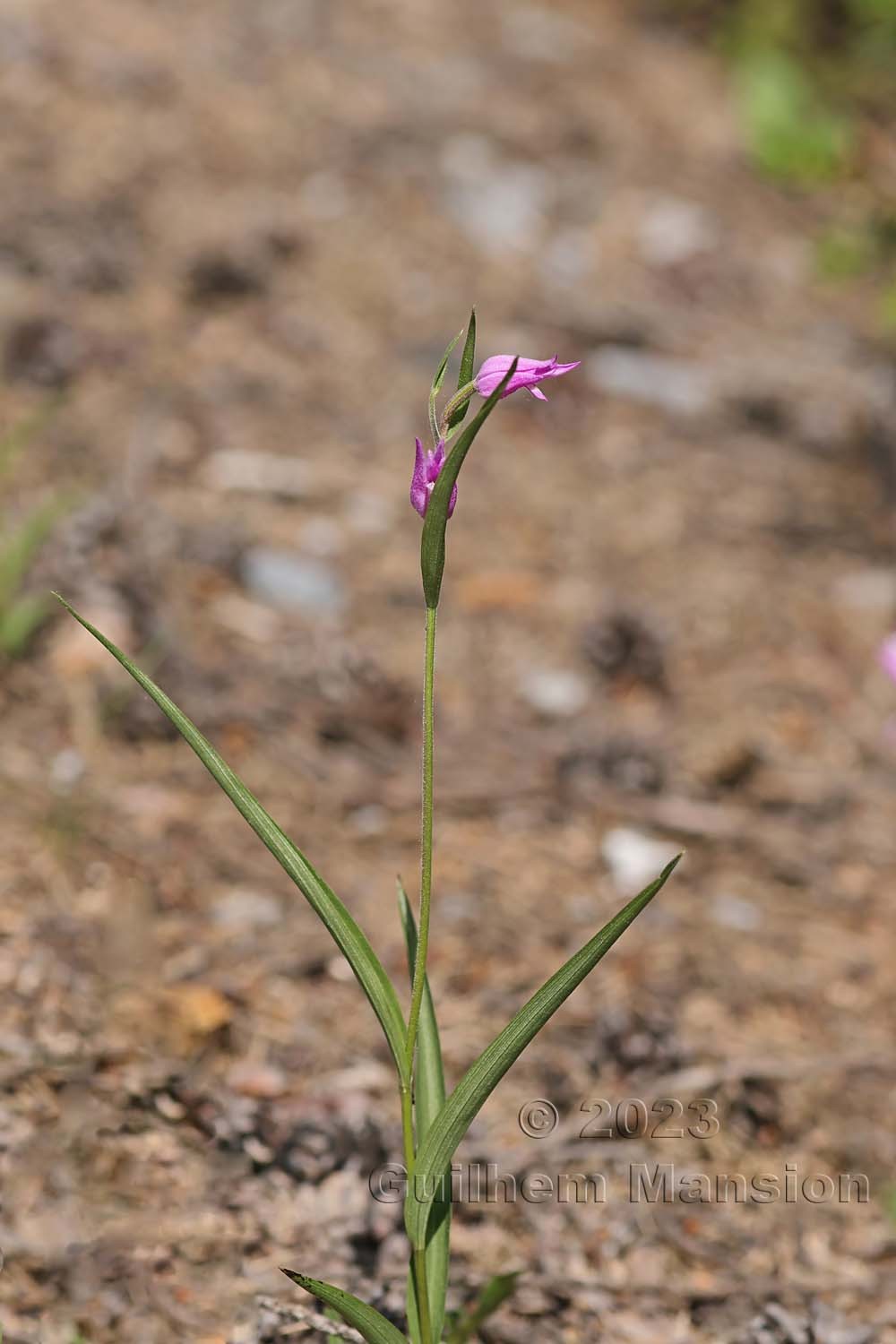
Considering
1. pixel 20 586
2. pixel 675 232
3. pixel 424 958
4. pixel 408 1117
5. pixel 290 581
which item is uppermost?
pixel 675 232

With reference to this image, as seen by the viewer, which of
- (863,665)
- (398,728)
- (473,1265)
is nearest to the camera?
(473,1265)

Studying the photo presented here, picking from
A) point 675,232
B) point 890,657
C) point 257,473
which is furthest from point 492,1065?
point 675,232

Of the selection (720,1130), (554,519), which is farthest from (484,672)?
(720,1130)

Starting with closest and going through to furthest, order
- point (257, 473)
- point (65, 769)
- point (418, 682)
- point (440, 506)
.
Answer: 1. point (440, 506)
2. point (65, 769)
3. point (418, 682)
4. point (257, 473)

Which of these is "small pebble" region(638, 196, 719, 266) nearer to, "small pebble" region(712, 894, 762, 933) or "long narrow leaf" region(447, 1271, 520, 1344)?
"small pebble" region(712, 894, 762, 933)

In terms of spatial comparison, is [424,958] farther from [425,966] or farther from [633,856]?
[633,856]

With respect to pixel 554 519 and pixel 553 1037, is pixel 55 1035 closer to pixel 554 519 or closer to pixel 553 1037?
pixel 553 1037
